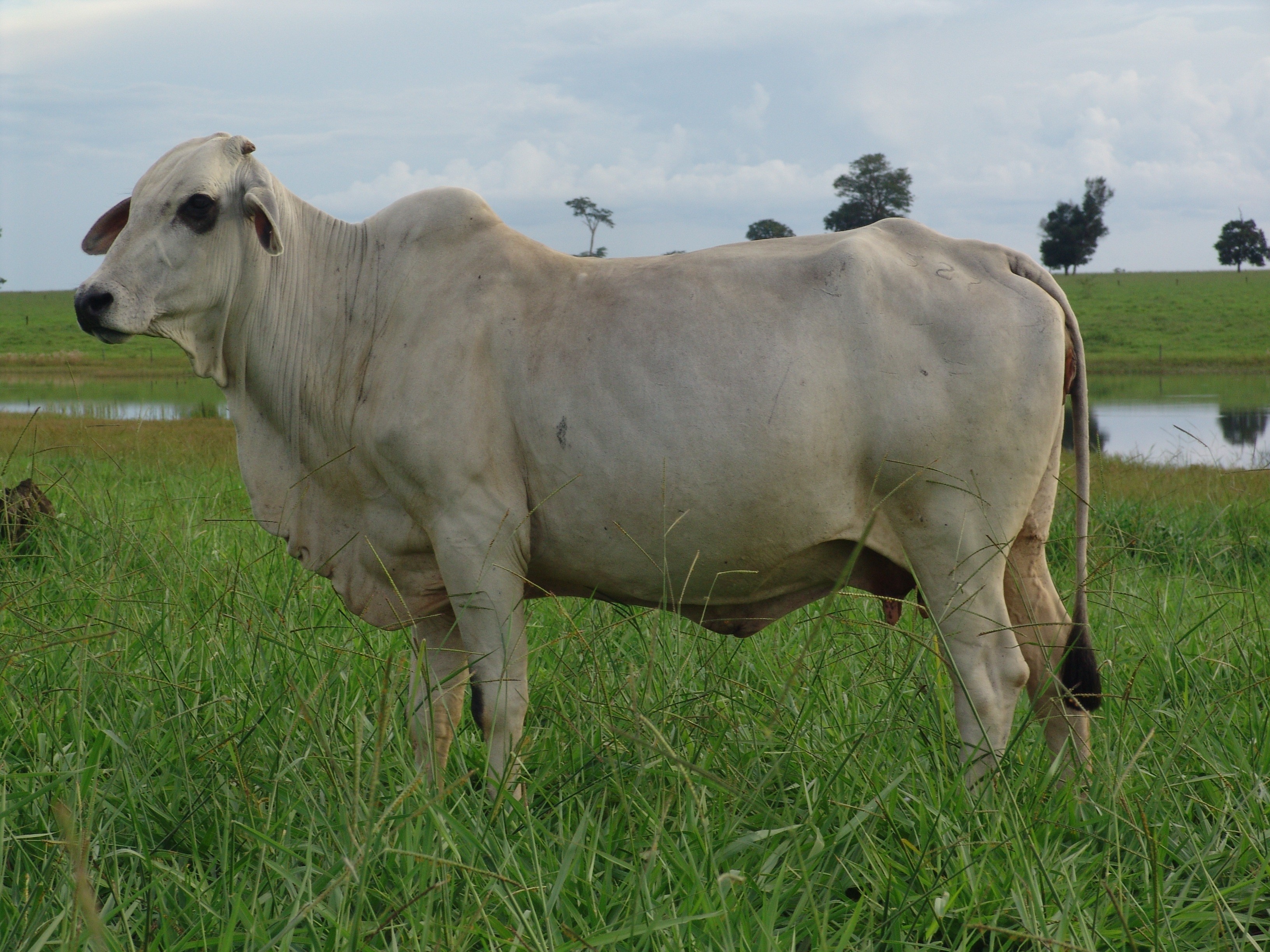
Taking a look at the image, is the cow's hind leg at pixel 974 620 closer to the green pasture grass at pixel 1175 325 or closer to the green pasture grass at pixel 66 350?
the green pasture grass at pixel 66 350

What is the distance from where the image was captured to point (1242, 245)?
83250 millimetres

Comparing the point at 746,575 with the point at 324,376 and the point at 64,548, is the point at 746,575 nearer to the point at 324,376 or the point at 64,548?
the point at 324,376

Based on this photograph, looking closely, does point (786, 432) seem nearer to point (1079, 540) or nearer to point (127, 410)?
point (1079, 540)

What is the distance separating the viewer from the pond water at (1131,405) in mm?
18234

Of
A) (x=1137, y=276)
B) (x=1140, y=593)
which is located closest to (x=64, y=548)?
(x=1140, y=593)

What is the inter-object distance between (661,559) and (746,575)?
266mm

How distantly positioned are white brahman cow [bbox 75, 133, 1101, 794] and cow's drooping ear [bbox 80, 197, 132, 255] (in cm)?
33

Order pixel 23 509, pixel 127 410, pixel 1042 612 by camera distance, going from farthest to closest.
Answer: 1. pixel 127 410
2. pixel 23 509
3. pixel 1042 612

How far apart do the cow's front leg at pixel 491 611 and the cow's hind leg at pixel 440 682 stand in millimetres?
77

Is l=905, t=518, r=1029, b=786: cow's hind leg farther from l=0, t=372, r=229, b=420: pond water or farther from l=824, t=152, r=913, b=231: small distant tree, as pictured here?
l=824, t=152, r=913, b=231: small distant tree

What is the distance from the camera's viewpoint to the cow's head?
2.99 m

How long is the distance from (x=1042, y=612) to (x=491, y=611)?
1.75 m

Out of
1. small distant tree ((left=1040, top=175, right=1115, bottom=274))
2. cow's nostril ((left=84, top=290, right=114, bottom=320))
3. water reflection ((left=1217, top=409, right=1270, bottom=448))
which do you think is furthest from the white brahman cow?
small distant tree ((left=1040, top=175, right=1115, bottom=274))

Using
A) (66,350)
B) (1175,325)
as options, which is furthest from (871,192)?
(66,350)
